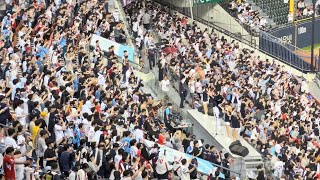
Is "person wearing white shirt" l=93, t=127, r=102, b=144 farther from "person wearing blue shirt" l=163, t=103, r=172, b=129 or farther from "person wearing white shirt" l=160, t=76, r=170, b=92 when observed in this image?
"person wearing white shirt" l=160, t=76, r=170, b=92

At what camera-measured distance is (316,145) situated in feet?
88.2

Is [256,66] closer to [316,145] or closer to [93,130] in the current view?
[316,145]

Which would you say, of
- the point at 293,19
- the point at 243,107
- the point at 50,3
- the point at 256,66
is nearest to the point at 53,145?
the point at 243,107

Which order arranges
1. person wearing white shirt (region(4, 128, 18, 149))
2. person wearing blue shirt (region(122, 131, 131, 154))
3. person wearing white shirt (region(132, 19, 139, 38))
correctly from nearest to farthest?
person wearing white shirt (region(4, 128, 18, 149)), person wearing blue shirt (region(122, 131, 131, 154)), person wearing white shirt (region(132, 19, 139, 38))

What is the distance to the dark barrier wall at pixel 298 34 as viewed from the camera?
4426 cm

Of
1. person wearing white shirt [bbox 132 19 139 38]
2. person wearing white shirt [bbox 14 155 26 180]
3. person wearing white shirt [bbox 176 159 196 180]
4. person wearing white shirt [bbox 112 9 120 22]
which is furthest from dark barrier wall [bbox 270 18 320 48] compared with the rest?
person wearing white shirt [bbox 14 155 26 180]

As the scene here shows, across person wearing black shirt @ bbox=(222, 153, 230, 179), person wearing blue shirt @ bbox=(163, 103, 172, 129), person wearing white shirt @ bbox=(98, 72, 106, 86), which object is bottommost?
person wearing black shirt @ bbox=(222, 153, 230, 179)

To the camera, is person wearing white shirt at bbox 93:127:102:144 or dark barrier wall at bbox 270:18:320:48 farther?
dark barrier wall at bbox 270:18:320:48

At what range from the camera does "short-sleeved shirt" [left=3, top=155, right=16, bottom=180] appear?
634 inches

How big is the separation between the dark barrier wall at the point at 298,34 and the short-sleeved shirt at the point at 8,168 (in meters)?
29.4

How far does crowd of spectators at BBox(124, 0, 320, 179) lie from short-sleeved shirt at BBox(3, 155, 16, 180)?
33.5 ft

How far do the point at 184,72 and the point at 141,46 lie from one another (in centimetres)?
410

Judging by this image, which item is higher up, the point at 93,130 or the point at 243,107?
the point at 93,130

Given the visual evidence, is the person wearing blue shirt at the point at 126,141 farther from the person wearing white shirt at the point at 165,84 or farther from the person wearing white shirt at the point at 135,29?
the person wearing white shirt at the point at 135,29
